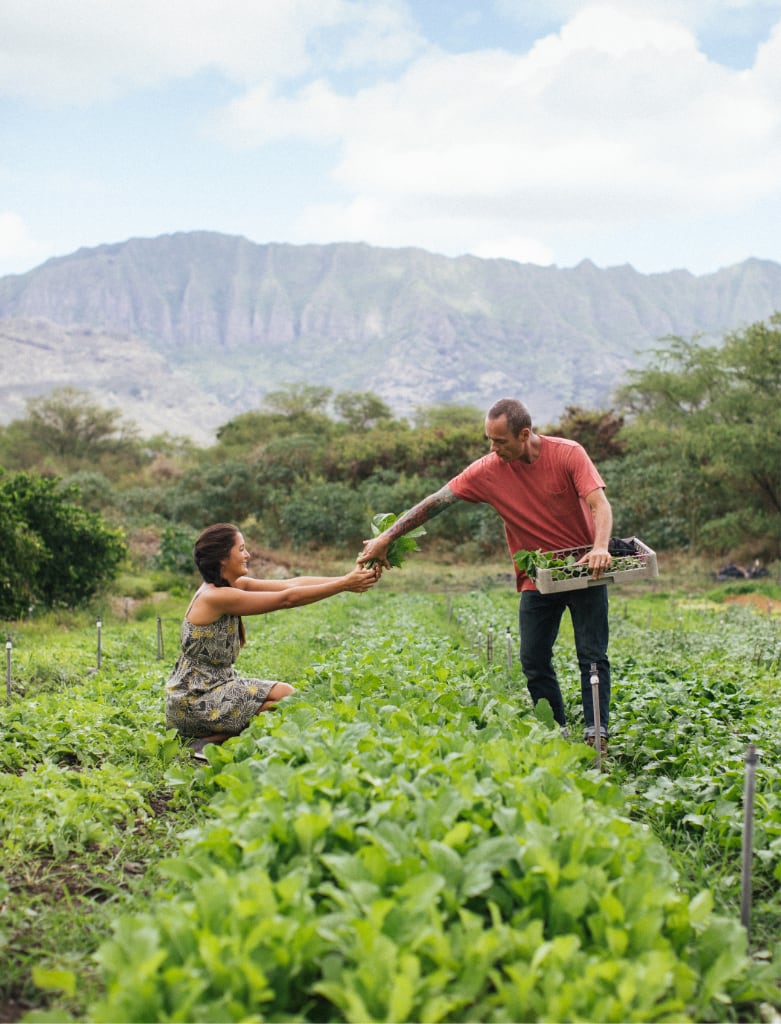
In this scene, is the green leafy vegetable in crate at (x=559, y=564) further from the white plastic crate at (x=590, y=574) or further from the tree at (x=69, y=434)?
the tree at (x=69, y=434)

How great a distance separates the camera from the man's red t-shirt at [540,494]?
4984mm

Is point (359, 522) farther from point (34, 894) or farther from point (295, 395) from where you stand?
point (295, 395)

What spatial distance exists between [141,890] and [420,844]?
4.22 feet

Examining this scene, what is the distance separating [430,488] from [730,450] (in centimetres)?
999

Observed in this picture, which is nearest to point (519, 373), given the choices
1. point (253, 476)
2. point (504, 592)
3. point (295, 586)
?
point (253, 476)

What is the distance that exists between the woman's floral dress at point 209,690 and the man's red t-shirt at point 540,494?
1652 mm

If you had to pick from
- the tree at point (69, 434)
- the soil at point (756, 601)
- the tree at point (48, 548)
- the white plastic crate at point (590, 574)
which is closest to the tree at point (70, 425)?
the tree at point (69, 434)

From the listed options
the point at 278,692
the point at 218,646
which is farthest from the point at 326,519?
the point at 218,646

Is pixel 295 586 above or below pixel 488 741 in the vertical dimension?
above

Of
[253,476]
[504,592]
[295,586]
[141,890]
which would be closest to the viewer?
[141,890]

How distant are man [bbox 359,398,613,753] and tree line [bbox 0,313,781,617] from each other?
8.57 m

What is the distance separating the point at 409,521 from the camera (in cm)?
531

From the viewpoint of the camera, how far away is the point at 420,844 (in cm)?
258

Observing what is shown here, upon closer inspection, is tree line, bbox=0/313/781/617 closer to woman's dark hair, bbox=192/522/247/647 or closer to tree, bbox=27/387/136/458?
woman's dark hair, bbox=192/522/247/647
